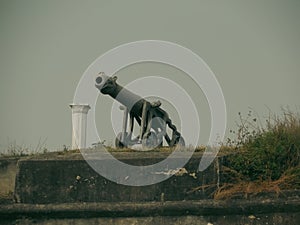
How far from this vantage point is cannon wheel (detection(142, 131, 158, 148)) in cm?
929

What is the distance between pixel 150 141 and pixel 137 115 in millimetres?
643

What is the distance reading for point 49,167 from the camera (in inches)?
316

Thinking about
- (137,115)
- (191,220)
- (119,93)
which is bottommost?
(191,220)

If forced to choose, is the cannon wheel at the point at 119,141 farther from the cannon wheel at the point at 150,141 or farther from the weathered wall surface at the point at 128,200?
the weathered wall surface at the point at 128,200

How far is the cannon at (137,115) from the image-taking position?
30.6 ft

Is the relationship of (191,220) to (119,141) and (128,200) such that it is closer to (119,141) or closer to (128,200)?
(128,200)

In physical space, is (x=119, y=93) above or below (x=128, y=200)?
above

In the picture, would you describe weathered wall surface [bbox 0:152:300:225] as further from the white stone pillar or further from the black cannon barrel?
the white stone pillar

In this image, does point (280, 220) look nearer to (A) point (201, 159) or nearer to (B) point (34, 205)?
(A) point (201, 159)

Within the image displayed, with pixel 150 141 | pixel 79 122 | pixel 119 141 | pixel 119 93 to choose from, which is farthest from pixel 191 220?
pixel 79 122

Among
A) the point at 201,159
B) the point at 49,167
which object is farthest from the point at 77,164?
the point at 201,159

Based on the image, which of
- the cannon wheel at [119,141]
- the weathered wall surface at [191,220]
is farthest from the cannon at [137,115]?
the weathered wall surface at [191,220]

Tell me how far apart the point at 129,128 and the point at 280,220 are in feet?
11.0

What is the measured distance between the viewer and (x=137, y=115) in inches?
385
